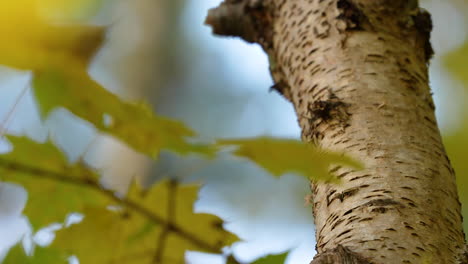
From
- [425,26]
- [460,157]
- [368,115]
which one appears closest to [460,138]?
[460,157]

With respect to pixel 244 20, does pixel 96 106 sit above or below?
below

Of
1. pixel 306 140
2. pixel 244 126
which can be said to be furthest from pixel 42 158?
pixel 244 126

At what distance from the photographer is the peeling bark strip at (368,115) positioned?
463mm

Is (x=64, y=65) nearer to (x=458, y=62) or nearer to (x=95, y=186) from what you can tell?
(x=95, y=186)

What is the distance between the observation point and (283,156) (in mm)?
313

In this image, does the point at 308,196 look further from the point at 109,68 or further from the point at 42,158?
the point at 109,68

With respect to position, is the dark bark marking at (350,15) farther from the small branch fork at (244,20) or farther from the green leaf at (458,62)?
the green leaf at (458,62)

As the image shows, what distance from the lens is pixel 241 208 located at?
130 inches

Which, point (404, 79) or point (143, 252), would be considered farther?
point (404, 79)

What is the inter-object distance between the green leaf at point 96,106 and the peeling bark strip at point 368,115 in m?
0.15

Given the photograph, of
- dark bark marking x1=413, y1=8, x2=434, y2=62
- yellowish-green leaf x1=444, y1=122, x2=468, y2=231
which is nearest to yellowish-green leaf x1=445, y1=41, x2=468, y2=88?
yellowish-green leaf x1=444, y1=122, x2=468, y2=231

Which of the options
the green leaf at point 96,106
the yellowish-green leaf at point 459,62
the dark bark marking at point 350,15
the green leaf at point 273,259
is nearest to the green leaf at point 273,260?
the green leaf at point 273,259

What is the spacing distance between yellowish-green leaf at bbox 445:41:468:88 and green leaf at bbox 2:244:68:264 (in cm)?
176

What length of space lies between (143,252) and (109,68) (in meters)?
2.94
